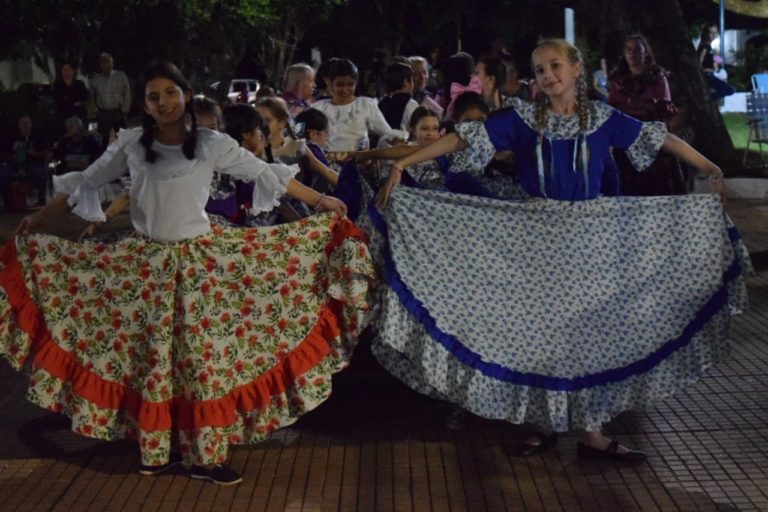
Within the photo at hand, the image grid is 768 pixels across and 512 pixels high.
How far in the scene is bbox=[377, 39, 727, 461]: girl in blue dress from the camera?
6.03 meters

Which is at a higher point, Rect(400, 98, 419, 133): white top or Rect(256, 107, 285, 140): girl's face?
Rect(256, 107, 285, 140): girl's face

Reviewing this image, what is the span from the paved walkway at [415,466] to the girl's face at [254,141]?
136 centimetres

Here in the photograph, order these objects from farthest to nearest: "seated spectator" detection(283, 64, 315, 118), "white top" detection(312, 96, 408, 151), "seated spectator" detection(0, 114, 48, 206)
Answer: "seated spectator" detection(0, 114, 48, 206)
"seated spectator" detection(283, 64, 315, 118)
"white top" detection(312, 96, 408, 151)

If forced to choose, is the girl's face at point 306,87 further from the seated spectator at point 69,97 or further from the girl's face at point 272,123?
the seated spectator at point 69,97

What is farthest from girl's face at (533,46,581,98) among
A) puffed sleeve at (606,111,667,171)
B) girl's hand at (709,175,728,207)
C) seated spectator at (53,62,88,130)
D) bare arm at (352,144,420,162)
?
seated spectator at (53,62,88,130)

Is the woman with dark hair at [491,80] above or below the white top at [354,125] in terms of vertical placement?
above

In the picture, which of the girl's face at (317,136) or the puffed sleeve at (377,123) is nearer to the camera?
the girl's face at (317,136)

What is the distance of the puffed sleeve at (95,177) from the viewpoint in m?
6.10

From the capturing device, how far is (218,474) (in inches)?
234

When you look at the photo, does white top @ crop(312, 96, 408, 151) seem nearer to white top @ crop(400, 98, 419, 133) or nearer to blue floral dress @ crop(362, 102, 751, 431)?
white top @ crop(400, 98, 419, 133)

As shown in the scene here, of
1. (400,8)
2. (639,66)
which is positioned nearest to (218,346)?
(639,66)

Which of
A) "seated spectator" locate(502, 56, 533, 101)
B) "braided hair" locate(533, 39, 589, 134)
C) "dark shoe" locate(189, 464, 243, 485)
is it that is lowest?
"dark shoe" locate(189, 464, 243, 485)

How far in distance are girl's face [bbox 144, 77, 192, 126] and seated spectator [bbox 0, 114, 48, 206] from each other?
11.7 metres

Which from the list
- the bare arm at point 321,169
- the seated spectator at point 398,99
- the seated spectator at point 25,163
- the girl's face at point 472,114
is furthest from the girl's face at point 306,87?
the seated spectator at point 25,163
